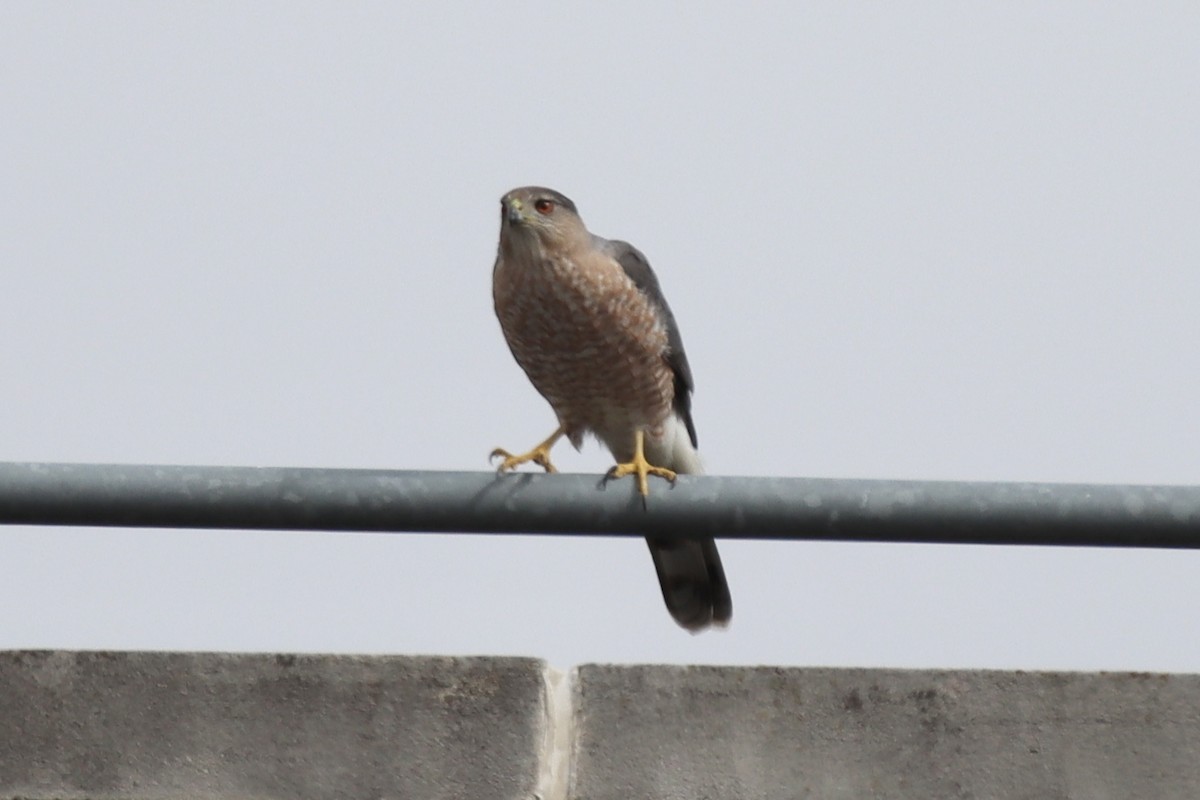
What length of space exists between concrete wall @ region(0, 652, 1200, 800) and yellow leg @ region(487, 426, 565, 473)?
4.62 ft

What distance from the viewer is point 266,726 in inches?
114

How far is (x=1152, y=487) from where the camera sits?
7.60ft

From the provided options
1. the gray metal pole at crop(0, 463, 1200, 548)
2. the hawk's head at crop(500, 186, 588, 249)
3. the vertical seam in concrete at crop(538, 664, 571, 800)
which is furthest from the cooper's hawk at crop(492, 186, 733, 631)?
the gray metal pole at crop(0, 463, 1200, 548)

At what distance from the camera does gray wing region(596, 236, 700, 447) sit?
511 centimetres

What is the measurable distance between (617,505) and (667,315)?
2.85 metres

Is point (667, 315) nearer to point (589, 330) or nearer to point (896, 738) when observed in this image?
point (589, 330)

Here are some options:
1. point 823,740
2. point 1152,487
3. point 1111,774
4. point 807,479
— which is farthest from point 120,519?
point 1111,774

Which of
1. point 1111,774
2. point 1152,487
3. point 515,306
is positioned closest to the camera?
point 1152,487

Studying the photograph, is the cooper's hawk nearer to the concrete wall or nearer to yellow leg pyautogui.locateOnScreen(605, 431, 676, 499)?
yellow leg pyautogui.locateOnScreen(605, 431, 676, 499)

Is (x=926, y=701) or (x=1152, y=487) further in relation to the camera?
(x=926, y=701)

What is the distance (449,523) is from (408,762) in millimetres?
626

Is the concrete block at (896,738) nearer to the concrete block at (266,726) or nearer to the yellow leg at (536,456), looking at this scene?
the concrete block at (266,726)

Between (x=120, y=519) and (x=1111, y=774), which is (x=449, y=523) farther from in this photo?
(x=1111, y=774)

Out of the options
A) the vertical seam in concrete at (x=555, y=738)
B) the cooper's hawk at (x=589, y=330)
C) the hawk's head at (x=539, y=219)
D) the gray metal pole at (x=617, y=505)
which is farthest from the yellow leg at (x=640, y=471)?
the hawk's head at (x=539, y=219)
